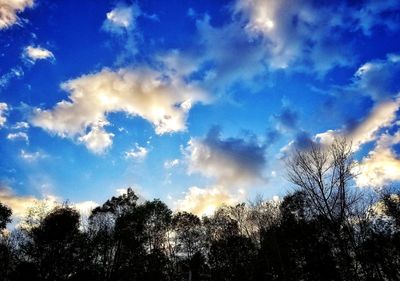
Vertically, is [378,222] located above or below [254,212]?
below

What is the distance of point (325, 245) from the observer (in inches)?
1250

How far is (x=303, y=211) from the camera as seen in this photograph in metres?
35.1

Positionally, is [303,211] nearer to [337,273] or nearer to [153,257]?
[337,273]

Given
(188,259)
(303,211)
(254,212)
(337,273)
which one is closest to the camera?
(337,273)

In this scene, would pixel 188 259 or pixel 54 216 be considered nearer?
pixel 54 216

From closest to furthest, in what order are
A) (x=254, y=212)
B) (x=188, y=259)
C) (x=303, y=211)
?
(x=303, y=211) → (x=254, y=212) → (x=188, y=259)

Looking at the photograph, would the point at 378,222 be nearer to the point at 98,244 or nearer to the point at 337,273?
the point at 337,273

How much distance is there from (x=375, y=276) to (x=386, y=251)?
2.96 metres

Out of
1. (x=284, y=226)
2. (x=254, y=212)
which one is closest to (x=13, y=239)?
(x=254, y=212)

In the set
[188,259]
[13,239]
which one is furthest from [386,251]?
[13,239]

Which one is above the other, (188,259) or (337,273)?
(188,259)

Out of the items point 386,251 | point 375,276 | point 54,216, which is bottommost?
point 375,276

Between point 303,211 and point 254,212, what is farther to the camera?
point 254,212

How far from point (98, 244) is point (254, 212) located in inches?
748
